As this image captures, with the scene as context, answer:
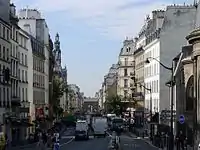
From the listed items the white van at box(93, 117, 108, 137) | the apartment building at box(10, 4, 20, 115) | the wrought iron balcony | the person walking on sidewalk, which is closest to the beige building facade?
the white van at box(93, 117, 108, 137)

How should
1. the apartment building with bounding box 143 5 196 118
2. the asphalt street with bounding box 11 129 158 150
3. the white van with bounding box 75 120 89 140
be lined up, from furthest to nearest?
1. the apartment building with bounding box 143 5 196 118
2. the white van with bounding box 75 120 89 140
3. the asphalt street with bounding box 11 129 158 150

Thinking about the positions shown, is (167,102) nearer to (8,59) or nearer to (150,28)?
A: (150,28)

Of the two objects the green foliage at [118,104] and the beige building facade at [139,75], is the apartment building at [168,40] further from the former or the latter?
the green foliage at [118,104]

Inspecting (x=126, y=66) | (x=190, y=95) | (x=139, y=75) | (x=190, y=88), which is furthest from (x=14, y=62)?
(x=126, y=66)

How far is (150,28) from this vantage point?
4803 inches

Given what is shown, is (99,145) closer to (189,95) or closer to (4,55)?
(4,55)

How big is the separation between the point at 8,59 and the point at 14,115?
844 cm

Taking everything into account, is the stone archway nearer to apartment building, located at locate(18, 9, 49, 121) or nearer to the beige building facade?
apartment building, located at locate(18, 9, 49, 121)

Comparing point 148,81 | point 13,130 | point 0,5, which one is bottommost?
point 13,130

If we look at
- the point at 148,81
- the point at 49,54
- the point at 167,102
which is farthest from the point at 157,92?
the point at 49,54

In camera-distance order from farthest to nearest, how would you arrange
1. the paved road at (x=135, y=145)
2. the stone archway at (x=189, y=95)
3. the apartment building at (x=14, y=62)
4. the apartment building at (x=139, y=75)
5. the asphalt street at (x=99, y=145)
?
the apartment building at (x=139, y=75), the apartment building at (x=14, y=62), the asphalt street at (x=99, y=145), the paved road at (x=135, y=145), the stone archway at (x=189, y=95)

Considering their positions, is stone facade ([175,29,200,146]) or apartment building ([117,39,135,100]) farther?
apartment building ([117,39,135,100])

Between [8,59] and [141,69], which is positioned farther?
[141,69]

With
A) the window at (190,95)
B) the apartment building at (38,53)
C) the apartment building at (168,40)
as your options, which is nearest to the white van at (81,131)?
the apartment building at (168,40)
